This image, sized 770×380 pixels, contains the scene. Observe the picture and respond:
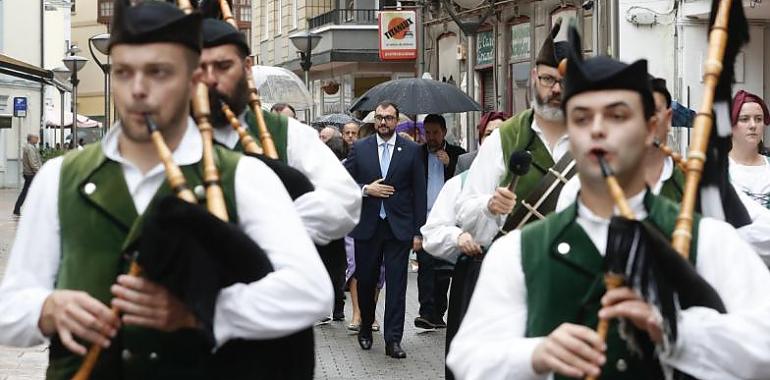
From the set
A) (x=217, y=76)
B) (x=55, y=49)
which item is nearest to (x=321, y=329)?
(x=217, y=76)

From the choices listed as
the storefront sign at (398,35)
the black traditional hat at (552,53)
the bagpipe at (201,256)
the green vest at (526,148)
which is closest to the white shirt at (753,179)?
the green vest at (526,148)

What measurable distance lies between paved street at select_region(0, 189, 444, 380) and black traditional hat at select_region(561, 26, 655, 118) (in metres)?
6.81

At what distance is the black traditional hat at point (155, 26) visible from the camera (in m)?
3.91

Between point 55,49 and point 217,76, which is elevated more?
point 55,49

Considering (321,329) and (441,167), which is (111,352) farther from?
(441,167)

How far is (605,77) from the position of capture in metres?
3.85

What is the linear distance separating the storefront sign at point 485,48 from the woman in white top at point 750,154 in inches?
847

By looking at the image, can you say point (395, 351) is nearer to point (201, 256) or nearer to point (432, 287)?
point (432, 287)

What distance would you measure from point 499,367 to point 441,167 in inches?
415

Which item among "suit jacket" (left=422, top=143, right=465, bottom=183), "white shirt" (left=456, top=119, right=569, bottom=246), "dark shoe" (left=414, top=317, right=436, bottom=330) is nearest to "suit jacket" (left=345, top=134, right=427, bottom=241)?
"dark shoe" (left=414, top=317, right=436, bottom=330)

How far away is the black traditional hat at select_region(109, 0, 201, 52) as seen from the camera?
3.91 meters

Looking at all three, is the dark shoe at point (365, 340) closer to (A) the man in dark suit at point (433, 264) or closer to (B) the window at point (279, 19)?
(A) the man in dark suit at point (433, 264)

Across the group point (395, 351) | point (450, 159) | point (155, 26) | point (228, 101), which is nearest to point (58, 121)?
point (450, 159)

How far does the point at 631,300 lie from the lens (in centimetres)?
365
